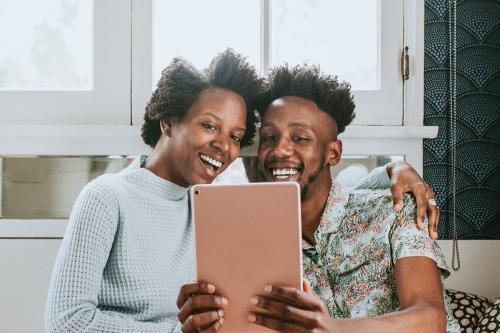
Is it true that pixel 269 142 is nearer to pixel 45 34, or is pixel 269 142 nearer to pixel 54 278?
pixel 54 278

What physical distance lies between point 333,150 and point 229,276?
0.60 meters

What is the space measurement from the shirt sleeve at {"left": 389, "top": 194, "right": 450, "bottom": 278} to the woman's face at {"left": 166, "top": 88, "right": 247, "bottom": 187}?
456mm

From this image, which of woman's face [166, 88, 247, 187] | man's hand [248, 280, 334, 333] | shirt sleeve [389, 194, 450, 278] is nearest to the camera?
man's hand [248, 280, 334, 333]

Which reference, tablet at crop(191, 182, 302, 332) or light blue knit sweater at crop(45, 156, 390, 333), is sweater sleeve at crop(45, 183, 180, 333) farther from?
tablet at crop(191, 182, 302, 332)

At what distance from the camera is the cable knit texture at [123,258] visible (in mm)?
1159

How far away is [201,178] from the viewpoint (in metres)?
1.39

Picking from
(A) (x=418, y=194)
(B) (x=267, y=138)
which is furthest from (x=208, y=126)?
(A) (x=418, y=194)

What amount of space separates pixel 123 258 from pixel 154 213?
0.15 metres

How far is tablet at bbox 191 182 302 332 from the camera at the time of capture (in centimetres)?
100

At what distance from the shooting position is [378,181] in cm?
152

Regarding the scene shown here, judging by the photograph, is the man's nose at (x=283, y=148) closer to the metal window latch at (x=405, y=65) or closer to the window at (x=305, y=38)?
the window at (x=305, y=38)

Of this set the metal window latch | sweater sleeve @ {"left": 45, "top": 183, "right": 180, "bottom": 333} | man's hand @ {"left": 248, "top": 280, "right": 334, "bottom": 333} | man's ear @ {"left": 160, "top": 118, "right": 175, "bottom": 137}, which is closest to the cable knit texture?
sweater sleeve @ {"left": 45, "top": 183, "right": 180, "bottom": 333}

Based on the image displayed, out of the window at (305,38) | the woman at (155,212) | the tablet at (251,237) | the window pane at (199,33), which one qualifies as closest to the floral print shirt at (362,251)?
the woman at (155,212)

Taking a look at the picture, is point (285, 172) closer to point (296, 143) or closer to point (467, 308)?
point (296, 143)
